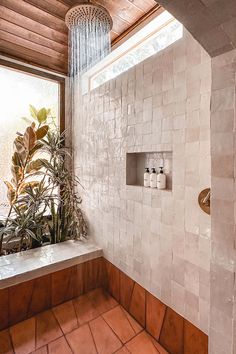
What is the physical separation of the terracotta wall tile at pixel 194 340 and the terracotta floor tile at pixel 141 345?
0.25m

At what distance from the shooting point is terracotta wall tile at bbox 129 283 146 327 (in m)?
1.55

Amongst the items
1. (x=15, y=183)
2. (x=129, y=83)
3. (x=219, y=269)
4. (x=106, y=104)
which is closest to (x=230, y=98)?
(x=219, y=269)

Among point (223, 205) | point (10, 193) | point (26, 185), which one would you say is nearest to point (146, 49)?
point (223, 205)

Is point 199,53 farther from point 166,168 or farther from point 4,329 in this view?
point 4,329

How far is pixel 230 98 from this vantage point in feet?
2.07

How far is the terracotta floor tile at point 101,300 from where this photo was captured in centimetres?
174

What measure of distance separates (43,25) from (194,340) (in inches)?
106

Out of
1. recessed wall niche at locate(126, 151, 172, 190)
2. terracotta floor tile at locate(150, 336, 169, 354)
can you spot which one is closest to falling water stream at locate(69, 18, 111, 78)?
→ recessed wall niche at locate(126, 151, 172, 190)

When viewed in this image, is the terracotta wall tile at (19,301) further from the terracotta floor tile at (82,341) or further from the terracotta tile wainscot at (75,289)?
the terracotta floor tile at (82,341)

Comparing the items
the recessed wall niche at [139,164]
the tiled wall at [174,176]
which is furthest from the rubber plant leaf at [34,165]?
the recessed wall niche at [139,164]

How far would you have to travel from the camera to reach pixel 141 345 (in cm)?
140

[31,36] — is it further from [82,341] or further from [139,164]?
[82,341]

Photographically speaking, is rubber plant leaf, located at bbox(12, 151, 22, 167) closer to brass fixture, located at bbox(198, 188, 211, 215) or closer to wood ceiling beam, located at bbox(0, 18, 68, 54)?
wood ceiling beam, located at bbox(0, 18, 68, 54)

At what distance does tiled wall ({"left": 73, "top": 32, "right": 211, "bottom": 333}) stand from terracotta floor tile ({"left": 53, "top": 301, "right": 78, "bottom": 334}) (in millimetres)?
529
